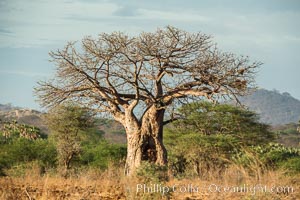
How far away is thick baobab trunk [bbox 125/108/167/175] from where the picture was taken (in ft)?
56.6

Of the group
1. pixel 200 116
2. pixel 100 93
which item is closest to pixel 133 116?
pixel 100 93

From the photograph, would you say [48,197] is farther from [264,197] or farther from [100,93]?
[100,93]

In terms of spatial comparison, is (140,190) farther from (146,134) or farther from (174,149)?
(174,149)

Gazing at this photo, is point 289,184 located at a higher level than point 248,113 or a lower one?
lower

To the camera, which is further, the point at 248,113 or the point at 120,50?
the point at 248,113

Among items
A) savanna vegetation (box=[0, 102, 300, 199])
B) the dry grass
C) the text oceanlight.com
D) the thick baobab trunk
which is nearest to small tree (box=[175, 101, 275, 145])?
savanna vegetation (box=[0, 102, 300, 199])

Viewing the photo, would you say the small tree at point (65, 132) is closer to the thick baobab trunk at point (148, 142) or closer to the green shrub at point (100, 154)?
the green shrub at point (100, 154)

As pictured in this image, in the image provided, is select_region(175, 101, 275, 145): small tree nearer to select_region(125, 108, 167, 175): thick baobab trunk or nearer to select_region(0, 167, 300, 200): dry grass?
select_region(125, 108, 167, 175): thick baobab trunk

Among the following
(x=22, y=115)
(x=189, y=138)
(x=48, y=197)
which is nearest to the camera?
(x=48, y=197)

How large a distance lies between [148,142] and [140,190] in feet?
17.0

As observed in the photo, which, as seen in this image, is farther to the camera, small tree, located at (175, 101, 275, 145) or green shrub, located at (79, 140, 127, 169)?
green shrub, located at (79, 140, 127, 169)

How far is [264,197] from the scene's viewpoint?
37.0ft

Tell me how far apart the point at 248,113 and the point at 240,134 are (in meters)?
1.71

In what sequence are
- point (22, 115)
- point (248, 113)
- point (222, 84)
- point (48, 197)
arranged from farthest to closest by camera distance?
point (22, 115) → point (248, 113) → point (222, 84) → point (48, 197)
